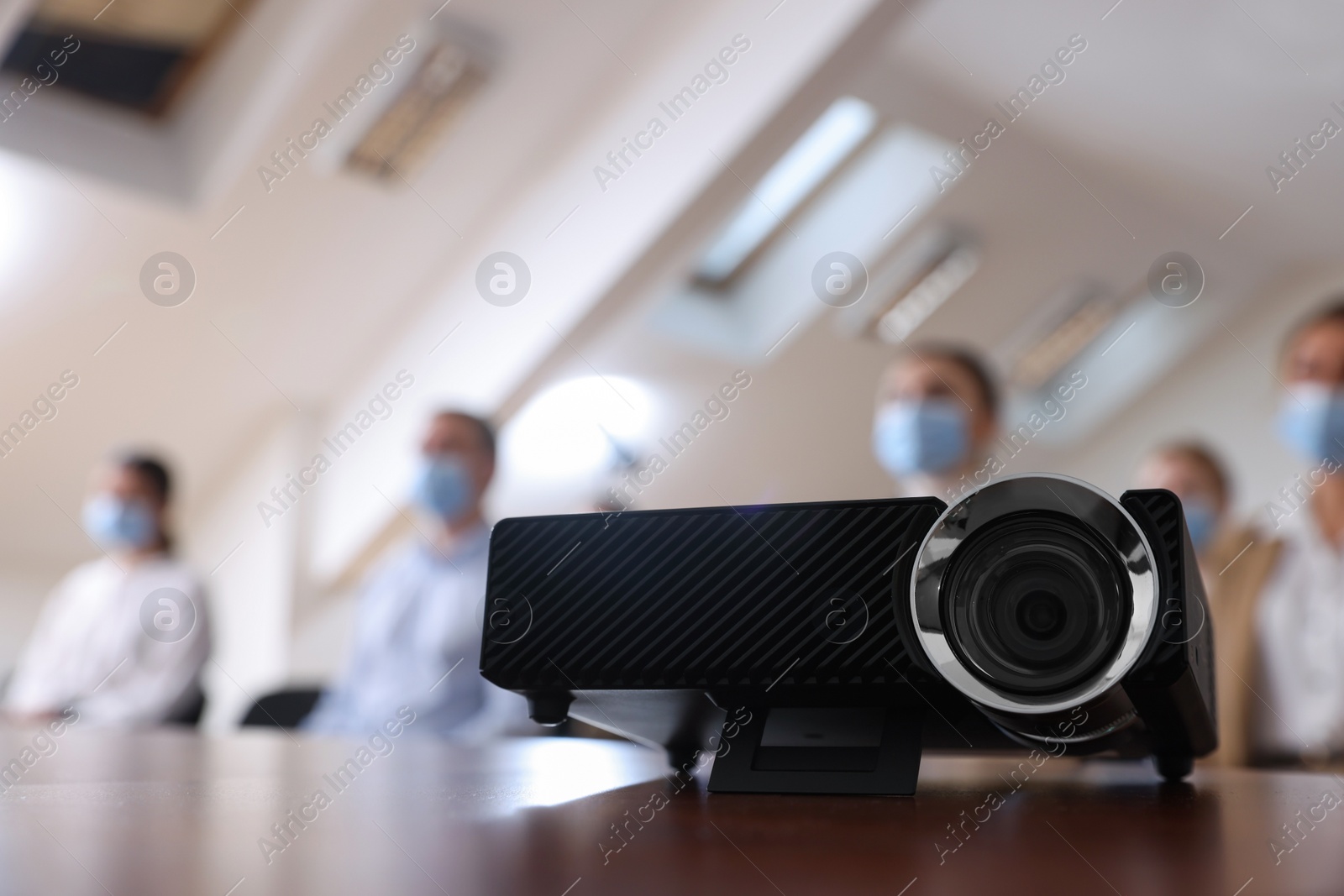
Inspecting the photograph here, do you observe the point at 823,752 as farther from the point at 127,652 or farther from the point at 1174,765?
the point at 127,652

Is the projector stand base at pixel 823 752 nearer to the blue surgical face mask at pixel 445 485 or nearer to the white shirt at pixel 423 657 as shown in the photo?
the white shirt at pixel 423 657

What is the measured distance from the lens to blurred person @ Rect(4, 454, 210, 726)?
2.62 metres

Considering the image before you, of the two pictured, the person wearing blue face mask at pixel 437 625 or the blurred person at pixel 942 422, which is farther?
the blurred person at pixel 942 422

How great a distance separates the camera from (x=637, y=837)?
1.34ft

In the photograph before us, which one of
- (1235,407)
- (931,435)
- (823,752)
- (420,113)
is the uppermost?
(420,113)

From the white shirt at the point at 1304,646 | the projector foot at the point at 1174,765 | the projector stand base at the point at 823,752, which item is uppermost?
the projector stand base at the point at 823,752

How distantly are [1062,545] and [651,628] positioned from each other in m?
0.21

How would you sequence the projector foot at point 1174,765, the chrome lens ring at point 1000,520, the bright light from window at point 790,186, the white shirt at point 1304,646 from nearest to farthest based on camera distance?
the chrome lens ring at point 1000,520, the projector foot at point 1174,765, the white shirt at point 1304,646, the bright light from window at point 790,186

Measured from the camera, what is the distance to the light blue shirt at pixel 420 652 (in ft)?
7.07

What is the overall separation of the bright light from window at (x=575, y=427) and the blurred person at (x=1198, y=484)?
1.71 metres

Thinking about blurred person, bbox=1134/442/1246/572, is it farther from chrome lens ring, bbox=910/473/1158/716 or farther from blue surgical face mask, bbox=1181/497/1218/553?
chrome lens ring, bbox=910/473/1158/716

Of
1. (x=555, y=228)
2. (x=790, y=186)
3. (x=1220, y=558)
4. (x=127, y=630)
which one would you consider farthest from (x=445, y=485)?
(x=790, y=186)

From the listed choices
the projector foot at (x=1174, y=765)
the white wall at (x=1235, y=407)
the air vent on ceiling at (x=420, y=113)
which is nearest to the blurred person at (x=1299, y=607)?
the projector foot at (x=1174, y=765)

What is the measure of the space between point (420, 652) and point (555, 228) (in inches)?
59.1
